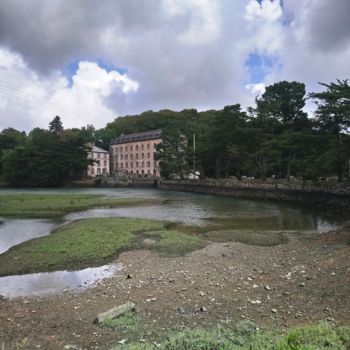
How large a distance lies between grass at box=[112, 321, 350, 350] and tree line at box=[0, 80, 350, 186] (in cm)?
2586

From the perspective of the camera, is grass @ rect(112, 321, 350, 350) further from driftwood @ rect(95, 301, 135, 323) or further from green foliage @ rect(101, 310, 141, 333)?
driftwood @ rect(95, 301, 135, 323)

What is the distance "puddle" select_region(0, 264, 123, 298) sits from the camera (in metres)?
10.3

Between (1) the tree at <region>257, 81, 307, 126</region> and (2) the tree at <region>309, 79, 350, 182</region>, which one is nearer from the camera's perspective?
(2) the tree at <region>309, 79, 350, 182</region>

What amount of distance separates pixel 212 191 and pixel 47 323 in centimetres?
5409

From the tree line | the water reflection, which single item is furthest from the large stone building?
the water reflection

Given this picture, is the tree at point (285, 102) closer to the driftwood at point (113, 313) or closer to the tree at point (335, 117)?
the tree at point (335, 117)

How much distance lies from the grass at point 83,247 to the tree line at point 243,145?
64.0 ft

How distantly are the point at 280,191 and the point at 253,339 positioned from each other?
41134 millimetres

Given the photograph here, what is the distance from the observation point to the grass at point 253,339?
5715mm

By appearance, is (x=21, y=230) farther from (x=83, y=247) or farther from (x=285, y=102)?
(x=285, y=102)

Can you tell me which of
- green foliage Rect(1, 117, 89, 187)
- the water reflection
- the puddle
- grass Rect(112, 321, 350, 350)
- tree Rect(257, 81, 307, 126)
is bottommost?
the water reflection

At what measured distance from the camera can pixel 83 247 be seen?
15.1m

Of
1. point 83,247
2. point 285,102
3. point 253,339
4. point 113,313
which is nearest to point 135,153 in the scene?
point 285,102

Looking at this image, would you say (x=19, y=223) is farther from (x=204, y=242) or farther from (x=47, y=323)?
(x=47, y=323)
